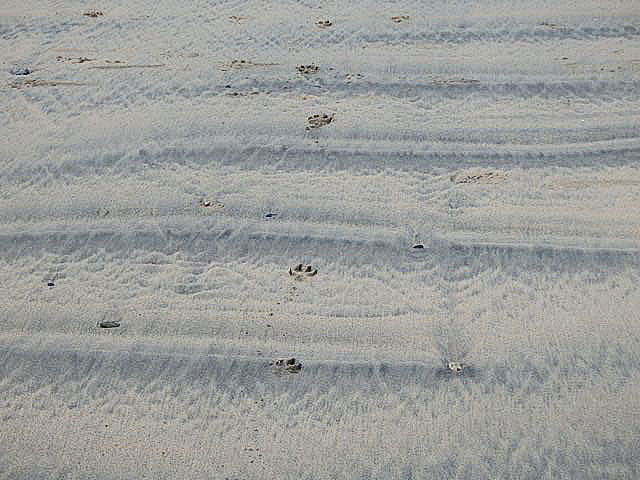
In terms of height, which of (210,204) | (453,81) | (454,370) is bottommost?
(454,370)

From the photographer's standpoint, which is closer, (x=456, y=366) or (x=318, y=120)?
(x=456, y=366)

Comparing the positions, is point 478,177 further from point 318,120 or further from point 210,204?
point 210,204

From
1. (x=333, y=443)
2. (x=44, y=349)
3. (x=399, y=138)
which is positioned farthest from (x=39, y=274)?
(x=399, y=138)

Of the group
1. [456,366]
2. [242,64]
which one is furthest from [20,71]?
[456,366]

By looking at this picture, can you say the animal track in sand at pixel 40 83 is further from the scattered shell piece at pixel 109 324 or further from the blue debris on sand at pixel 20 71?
the scattered shell piece at pixel 109 324

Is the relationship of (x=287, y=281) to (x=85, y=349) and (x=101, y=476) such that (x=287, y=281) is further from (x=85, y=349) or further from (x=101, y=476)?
(x=101, y=476)

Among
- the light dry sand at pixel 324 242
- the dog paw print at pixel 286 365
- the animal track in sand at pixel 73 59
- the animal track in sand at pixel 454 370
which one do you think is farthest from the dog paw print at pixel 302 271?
the animal track in sand at pixel 73 59

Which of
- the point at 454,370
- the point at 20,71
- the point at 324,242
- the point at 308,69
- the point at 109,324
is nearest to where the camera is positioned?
the point at 454,370
